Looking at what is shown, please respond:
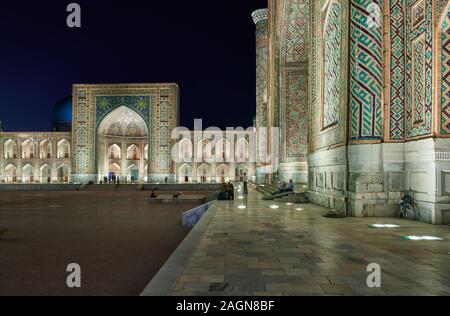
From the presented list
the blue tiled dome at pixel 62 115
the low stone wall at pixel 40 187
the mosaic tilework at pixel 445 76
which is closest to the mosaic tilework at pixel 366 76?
the mosaic tilework at pixel 445 76

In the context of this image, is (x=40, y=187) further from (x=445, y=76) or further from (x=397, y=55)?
(x=445, y=76)

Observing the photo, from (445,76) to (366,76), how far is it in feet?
4.76

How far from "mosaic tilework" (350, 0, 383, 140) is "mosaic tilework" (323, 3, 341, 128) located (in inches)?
37.6

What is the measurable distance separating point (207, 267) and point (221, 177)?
30.6m

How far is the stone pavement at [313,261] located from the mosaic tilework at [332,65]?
3760mm

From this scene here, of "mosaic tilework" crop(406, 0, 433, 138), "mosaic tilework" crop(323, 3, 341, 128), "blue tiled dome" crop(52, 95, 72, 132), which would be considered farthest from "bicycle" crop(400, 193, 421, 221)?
"blue tiled dome" crop(52, 95, 72, 132)

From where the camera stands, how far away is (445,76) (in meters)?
5.99

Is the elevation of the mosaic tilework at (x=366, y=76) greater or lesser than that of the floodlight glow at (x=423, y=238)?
greater

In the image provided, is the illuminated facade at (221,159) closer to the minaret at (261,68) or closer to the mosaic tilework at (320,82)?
the minaret at (261,68)

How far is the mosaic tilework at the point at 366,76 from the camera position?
694cm

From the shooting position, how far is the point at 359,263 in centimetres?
341
